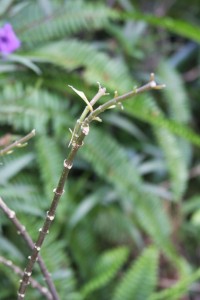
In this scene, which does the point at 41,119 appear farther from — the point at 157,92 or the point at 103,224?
the point at 157,92

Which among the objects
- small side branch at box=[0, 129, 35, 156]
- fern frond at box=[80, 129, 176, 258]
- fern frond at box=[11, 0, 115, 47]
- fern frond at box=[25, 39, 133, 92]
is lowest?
small side branch at box=[0, 129, 35, 156]

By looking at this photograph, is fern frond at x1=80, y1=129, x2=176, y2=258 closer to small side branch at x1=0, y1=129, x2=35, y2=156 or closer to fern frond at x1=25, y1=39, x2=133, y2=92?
fern frond at x1=25, y1=39, x2=133, y2=92

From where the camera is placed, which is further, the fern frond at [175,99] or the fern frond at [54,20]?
the fern frond at [175,99]

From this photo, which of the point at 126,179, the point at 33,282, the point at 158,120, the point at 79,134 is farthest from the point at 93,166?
the point at 79,134

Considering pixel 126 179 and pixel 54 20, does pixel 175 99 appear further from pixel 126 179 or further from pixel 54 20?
pixel 54 20

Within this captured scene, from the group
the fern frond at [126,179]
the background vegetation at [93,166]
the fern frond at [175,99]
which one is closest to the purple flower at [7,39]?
the background vegetation at [93,166]

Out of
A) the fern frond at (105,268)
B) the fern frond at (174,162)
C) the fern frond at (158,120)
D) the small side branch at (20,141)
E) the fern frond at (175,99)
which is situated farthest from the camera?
the fern frond at (175,99)

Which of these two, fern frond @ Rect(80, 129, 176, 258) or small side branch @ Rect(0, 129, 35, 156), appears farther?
fern frond @ Rect(80, 129, 176, 258)

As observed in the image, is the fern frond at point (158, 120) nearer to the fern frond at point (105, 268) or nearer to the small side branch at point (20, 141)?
the fern frond at point (105, 268)

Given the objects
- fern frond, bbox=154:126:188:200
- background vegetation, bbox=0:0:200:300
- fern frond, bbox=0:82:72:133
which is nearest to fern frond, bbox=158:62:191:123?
background vegetation, bbox=0:0:200:300
